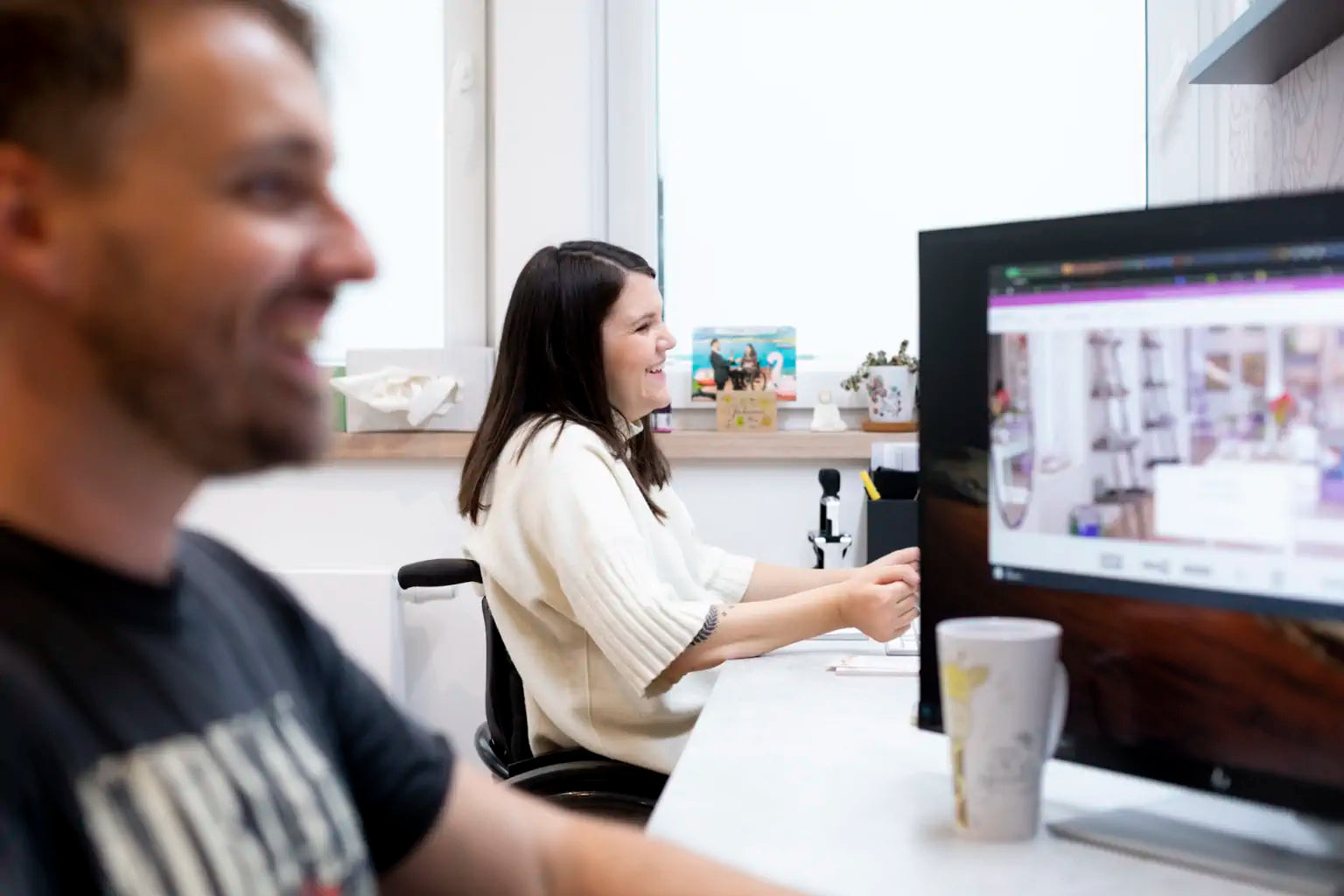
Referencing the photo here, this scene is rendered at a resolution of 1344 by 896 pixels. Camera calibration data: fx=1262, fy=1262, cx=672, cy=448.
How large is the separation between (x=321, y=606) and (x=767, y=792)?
1823 millimetres

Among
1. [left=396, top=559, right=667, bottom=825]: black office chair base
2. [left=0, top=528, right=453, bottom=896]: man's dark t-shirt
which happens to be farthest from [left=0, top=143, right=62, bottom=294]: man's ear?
[left=396, top=559, right=667, bottom=825]: black office chair base

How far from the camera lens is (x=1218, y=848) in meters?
0.81

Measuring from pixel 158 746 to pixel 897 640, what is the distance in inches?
45.5

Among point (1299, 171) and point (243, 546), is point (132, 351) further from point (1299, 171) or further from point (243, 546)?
point (243, 546)

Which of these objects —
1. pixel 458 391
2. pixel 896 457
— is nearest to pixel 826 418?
pixel 896 457

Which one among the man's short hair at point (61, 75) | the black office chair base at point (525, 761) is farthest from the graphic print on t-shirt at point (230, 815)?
the black office chair base at point (525, 761)

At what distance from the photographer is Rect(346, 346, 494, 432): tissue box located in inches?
104

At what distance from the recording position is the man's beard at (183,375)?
54 centimetres

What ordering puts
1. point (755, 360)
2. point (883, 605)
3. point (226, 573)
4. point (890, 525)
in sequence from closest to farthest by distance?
point (226, 573)
point (883, 605)
point (890, 525)
point (755, 360)

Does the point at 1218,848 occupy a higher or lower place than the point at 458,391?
lower

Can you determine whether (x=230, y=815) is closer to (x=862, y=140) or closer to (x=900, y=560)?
(x=900, y=560)

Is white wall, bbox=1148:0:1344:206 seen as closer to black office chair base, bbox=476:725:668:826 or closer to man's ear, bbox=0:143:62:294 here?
black office chair base, bbox=476:725:668:826

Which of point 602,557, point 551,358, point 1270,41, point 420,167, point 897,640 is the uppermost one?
point 420,167

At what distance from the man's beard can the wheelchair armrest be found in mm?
1210
